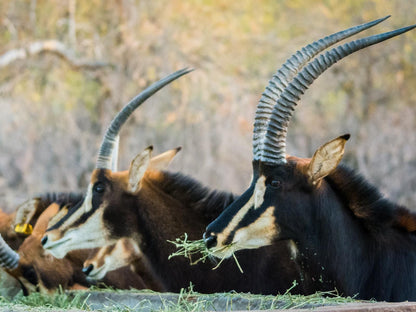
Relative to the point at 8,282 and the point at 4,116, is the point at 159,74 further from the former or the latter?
the point at 8,282

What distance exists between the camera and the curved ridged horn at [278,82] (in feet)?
18.1

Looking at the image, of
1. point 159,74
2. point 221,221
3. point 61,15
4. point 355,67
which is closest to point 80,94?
point 61,15

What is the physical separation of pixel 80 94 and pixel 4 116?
2.00 m

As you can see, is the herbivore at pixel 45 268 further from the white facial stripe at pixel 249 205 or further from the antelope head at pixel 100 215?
the white facial stripe at pixel 249 205

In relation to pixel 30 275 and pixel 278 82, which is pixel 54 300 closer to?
pixel 30 275

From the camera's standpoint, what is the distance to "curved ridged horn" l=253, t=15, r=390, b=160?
217 inches

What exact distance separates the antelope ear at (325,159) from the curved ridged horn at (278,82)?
372mm

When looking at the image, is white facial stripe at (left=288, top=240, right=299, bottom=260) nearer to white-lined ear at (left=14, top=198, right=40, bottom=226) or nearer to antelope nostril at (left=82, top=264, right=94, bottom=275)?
antelope nostril at (left=82, top=264, right=94, bottom=275)

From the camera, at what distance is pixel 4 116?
1812cm

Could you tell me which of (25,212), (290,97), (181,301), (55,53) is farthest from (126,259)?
(55,53)

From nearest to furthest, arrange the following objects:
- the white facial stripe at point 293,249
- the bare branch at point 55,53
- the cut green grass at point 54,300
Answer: the white facial stripe at point 293,249 → the cut green grass at point 54,300 → the bare branch at point 55,53

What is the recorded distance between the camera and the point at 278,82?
18.4 feet

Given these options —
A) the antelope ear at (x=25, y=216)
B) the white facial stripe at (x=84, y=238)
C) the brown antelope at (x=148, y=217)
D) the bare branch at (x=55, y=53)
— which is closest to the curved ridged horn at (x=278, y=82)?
the brown antelope at (x=148, y=217)

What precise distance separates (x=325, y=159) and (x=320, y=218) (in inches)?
15.4
